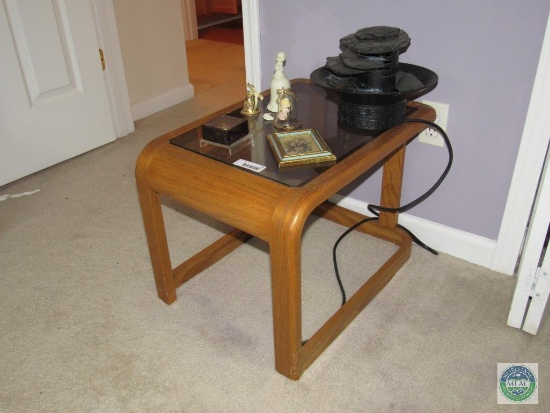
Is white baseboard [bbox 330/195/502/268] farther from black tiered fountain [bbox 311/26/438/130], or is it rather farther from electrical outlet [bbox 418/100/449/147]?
black tiered fountain [bbox 311/26/438/130]

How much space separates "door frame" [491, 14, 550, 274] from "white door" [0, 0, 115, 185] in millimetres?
1615

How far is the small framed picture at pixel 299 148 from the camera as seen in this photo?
3.52 feet

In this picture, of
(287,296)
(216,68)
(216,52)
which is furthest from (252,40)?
(216,52)

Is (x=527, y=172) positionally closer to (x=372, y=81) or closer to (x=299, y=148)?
(x=372, y=81)

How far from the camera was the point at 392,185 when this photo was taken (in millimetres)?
1508

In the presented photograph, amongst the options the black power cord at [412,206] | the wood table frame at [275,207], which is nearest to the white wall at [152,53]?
the wood table frame at [275,207]

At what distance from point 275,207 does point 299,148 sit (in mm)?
194

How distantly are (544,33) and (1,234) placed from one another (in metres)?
1.65

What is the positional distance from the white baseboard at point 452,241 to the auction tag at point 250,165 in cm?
68

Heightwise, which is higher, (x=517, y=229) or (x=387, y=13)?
(x=387, y=13)

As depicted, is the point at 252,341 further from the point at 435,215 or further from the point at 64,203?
the point at 64,203

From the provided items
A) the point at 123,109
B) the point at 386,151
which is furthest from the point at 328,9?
the point at 123,109

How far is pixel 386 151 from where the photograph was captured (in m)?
1.15

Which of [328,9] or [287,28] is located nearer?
[328,9]
